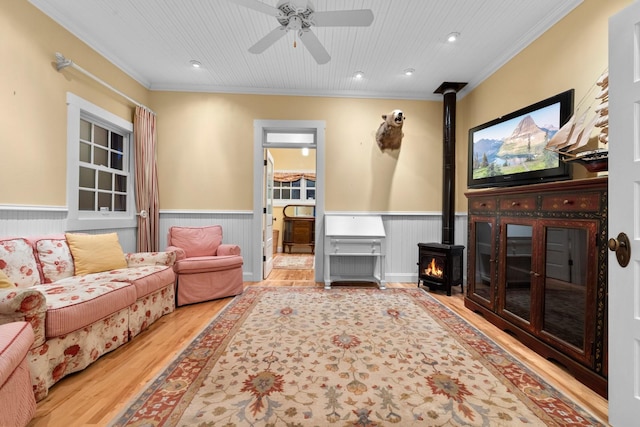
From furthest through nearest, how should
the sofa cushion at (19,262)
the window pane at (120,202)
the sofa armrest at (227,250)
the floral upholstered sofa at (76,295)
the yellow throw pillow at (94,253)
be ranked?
the window pane at (120,202)
the sofa armrest at (227,250)
the yellow throw pillow at (94,253)
the sofa cushion at (19,262)
the floral upholstered sofa at (76,295)

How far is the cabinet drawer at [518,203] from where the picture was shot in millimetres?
2195

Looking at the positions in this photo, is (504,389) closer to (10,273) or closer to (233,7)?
(10,273)

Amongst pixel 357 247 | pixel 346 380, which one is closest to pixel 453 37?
pixel 357 247

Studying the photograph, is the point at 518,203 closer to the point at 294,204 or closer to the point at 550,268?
the point at 550,268

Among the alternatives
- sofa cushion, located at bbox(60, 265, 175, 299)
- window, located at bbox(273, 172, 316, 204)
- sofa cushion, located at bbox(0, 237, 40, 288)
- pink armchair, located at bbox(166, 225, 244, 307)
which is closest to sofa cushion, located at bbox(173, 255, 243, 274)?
pink armchair, located at bbox(166, 225, 244, 307)

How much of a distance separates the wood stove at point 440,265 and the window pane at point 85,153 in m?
4.19

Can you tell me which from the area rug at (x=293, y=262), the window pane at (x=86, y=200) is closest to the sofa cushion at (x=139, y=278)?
the window pane at (x=86, y=200)

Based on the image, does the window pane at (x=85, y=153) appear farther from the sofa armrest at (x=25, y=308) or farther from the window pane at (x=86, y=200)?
the sofa armrest at (x=25, y=308)

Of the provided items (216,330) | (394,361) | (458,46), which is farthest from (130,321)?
(458,46)

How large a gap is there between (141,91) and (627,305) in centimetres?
512

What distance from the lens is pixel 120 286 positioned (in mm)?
2107

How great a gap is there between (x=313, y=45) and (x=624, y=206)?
93.8 inches

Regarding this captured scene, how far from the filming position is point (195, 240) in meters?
3.60

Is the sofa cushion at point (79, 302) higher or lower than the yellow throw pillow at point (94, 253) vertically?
lower
